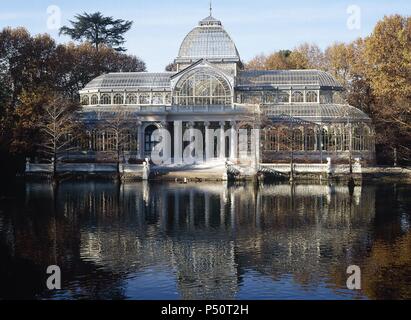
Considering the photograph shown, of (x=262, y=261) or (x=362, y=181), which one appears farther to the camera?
(x=362, y=181)

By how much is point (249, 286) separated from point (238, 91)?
201 feet

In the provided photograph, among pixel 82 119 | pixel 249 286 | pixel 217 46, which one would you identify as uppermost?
pixel 217 46

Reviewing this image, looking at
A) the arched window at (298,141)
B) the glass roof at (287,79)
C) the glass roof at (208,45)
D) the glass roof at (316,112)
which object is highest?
the glass roof at (208,45)

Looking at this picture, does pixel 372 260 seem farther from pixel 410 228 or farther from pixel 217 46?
pixel 217 46

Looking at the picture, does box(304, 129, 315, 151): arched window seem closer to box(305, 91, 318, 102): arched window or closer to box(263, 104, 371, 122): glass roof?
box(263, 104, 371, 122): glass roof

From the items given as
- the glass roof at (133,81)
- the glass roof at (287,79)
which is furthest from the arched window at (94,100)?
the glass roof at (287,79)

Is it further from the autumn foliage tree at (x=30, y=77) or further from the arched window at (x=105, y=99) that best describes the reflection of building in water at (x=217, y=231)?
the arched window at (x=105, y=99)

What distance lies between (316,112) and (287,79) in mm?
7062

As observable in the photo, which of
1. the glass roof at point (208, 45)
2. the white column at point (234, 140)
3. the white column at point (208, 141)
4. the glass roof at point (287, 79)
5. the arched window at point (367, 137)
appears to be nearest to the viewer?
the white column at point (234, 140)

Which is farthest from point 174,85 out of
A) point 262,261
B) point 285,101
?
point 262,261

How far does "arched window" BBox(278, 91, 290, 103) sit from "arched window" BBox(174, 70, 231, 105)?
6.96m

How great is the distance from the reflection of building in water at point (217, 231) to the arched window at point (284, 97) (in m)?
29.6

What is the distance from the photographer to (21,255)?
2820cm

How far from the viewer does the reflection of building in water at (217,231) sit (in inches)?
1028
